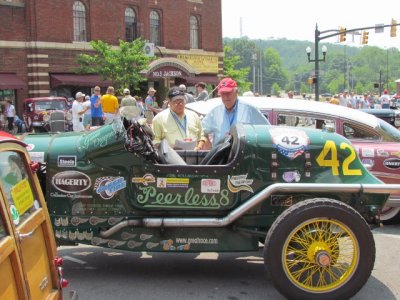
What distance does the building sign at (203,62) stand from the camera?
37.0 metres

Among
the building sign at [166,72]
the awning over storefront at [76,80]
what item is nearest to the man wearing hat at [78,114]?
the awning over storefront at [76,80]

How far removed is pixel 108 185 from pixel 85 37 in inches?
1082

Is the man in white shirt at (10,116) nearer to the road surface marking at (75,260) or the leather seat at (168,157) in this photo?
the road surface marking at (75,260)

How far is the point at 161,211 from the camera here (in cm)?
459

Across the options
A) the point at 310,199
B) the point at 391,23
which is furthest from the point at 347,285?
the point at 391,23

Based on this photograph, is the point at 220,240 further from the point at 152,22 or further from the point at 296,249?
the point at 152,22

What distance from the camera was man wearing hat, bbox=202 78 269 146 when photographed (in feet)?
19.2

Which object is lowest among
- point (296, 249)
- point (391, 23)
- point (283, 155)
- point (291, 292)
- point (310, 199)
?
point (291, 292)

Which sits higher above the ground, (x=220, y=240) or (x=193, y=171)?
(x=193, y=171)

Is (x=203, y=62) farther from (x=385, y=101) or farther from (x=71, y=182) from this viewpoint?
(x=71, y=182)

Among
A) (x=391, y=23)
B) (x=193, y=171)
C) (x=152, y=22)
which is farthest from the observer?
(x=152, y=22)

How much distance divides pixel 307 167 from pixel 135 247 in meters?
1.59

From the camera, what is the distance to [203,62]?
38312mm

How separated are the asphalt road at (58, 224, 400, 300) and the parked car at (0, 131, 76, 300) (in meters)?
1.16
